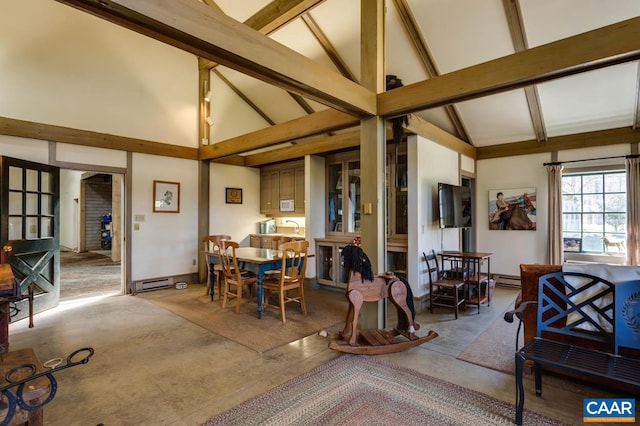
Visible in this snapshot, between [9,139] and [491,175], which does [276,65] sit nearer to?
[9,139]

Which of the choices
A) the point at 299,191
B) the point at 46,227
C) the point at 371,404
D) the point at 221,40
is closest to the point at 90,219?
the point at 46,227

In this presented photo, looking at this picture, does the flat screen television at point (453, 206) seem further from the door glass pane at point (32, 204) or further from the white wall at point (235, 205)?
the door glass pane at point (32, 204)

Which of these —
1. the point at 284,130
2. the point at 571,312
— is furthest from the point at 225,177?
the point at 571,312

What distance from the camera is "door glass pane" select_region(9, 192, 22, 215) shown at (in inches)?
163

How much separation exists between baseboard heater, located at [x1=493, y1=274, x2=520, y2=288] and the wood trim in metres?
6.11

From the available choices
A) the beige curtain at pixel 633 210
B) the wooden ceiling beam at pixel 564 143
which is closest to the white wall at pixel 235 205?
the wooden ceiling beam at pixel 564 143

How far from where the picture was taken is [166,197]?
232 inches

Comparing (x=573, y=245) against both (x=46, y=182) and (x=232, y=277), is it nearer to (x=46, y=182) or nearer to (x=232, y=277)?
(x=232, y=277)

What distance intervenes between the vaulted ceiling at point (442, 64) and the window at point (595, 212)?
2.11 feet

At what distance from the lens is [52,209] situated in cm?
470

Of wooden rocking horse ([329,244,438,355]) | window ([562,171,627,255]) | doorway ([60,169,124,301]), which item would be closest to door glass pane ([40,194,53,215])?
wooden rocking horse ([329,244,438,355])

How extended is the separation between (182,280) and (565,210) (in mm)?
6885

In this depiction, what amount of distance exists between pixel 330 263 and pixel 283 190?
195 cm

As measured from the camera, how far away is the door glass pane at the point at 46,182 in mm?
4543
